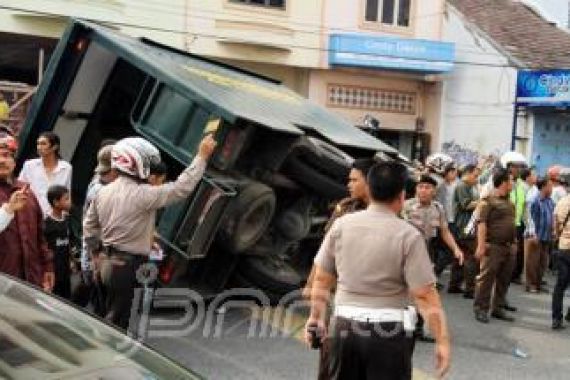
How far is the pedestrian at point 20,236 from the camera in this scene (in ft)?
16.4

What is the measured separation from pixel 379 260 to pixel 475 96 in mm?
17802

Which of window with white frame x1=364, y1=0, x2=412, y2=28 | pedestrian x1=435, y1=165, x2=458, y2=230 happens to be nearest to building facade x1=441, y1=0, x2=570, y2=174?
window with white frame x1=364, y1=0, x2=412, y2=28

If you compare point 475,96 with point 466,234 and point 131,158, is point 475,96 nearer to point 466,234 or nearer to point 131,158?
point 466,234

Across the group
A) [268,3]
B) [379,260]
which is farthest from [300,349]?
[268,3]

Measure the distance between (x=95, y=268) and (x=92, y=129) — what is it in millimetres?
2695

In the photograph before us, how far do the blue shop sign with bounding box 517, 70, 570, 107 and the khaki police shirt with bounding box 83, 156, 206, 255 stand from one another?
14354mm

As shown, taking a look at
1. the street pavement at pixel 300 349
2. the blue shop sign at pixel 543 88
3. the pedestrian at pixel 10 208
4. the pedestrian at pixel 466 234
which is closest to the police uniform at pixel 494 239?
the street pavement at pixel 300 349

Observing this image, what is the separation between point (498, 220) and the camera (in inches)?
325

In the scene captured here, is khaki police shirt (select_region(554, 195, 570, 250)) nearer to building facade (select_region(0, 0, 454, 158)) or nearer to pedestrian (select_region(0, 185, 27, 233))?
pedestrian (select_region(0, 185, 27, 233))

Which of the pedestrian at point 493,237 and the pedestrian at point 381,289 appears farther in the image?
the pedestrian at point 493,237

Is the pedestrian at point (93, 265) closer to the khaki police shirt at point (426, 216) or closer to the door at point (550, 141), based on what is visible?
the khaki police shirt at point (426, 216)

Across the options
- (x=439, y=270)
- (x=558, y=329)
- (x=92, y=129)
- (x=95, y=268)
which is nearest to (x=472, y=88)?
(x=439, y=270)

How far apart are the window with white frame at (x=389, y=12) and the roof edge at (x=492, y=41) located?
3.95 ft

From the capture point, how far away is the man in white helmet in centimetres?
520
